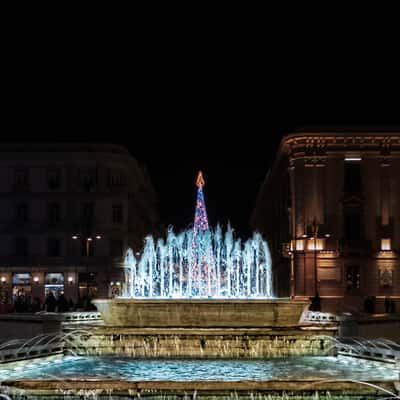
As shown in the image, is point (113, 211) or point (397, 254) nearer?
point (397, 254)

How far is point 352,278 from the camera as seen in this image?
5491cm

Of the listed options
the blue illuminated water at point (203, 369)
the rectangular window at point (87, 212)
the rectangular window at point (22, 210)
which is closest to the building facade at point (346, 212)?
the rectangular window at point (87, 212)

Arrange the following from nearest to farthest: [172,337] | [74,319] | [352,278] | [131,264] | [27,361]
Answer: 1. [27,361]
2. [172,337]
3. [74,319]
4. [352,278]
5. [131,264]

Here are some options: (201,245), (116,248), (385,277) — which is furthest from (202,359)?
(116,248)

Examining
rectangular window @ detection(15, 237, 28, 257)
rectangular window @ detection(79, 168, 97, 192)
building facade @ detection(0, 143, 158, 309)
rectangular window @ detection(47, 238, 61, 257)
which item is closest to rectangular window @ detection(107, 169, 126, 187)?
building facade @ detection(0, 143, 158, 309)

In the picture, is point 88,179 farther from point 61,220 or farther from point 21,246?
point 21,246

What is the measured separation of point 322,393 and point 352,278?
4305cm

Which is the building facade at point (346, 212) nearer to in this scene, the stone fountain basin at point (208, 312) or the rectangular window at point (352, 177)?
the rectangular window at point (352, 177)

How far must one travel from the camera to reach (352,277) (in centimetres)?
5494

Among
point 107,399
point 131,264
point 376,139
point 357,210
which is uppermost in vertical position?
point 376,139

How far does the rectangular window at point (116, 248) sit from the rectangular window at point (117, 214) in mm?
1677

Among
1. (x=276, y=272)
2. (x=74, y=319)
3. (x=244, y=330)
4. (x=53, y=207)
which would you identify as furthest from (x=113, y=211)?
(x=244, y=330)

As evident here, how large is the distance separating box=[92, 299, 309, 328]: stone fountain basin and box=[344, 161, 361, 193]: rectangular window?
34576mm

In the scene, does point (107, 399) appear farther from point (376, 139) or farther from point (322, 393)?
point (376, 139)
